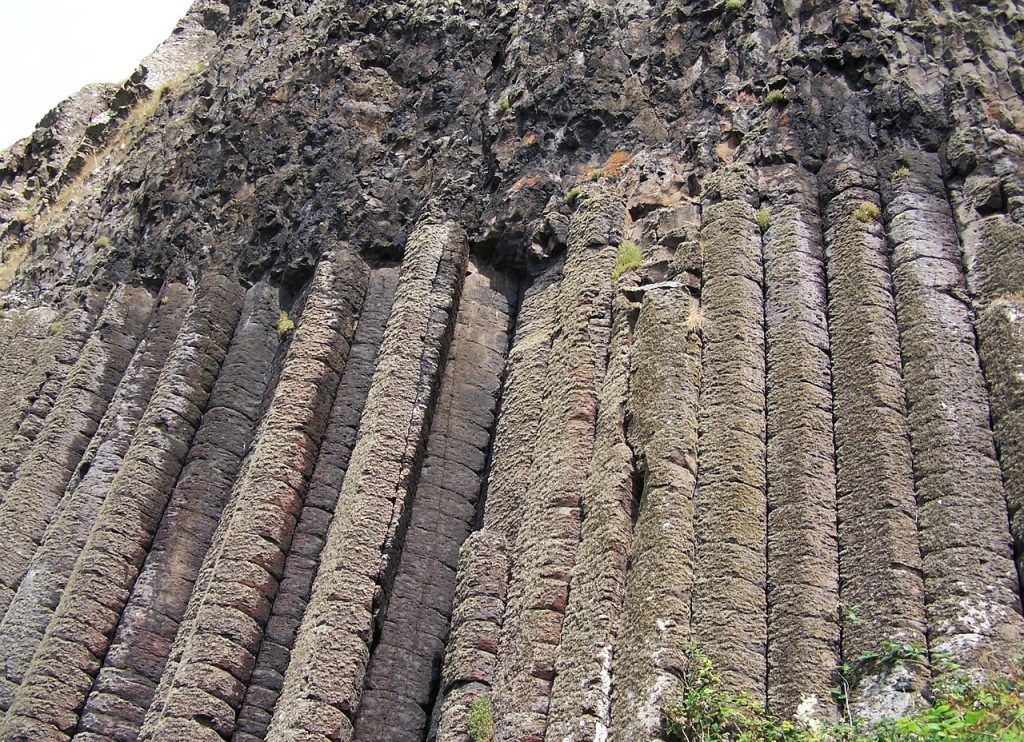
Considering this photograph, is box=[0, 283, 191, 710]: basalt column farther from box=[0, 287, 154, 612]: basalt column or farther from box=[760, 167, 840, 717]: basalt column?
box=[760, 167, 840, 717]: basalt column

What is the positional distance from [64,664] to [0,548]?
3620 millimetres

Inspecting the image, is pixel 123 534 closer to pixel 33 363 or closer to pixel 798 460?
pixel 33 363

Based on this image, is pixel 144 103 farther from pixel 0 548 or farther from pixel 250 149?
pixel 0 548

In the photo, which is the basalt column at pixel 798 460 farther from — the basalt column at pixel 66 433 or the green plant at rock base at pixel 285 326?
the basalt column at pixel 66 433

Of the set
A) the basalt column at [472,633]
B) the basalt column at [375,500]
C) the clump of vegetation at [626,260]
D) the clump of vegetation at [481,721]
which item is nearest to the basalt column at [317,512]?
the basalt column at [375,500]

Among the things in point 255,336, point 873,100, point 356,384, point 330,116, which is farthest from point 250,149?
point 873,100

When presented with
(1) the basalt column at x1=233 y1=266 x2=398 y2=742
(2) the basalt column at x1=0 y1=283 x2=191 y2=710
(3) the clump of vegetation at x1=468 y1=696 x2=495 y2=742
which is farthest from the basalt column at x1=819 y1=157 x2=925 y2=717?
(2) the basalt column at x1=0 y1=283 x2=191 y2=710

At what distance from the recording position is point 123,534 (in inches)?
606

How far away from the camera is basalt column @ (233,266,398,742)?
13.2 m

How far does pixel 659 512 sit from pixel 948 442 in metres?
2.65

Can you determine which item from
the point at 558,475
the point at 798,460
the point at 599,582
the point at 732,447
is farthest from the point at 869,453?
the point at 558,475

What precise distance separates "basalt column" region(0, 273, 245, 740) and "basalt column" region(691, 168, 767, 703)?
24.5 ft

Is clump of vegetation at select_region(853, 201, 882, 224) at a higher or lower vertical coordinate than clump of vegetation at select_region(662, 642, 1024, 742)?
higher

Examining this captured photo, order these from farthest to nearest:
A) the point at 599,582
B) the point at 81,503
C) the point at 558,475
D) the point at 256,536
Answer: the point at 81,503
the point at 256,536
the point at 558,475
the point at 599,582
